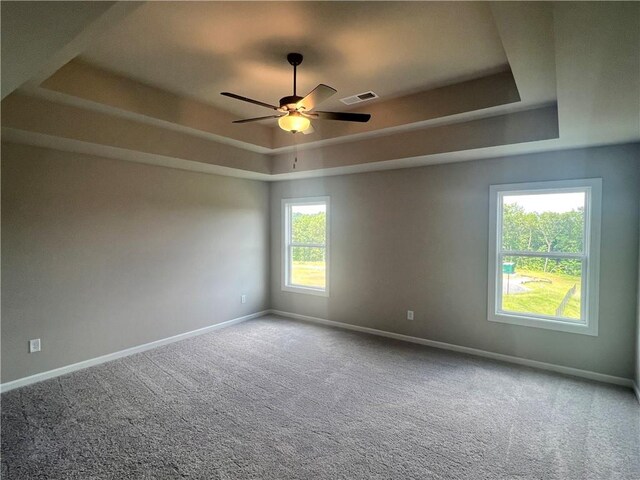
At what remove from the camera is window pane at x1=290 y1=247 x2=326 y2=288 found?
557 cm

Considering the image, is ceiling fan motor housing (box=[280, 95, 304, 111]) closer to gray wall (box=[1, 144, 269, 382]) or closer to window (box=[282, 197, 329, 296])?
gray wall (box=[1, 144, 269, 382])

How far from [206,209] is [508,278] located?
408 centimetres

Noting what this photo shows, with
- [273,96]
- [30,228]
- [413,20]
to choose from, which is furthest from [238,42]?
[30,228]

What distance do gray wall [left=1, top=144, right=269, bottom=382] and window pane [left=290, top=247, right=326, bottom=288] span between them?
95 cm

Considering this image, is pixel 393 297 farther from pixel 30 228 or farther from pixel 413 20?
pixel 30 228

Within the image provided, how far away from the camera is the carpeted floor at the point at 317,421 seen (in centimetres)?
219

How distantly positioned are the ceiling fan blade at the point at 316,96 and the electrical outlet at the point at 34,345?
342cm

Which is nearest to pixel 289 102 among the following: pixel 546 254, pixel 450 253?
pixel 450 253

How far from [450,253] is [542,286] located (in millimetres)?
1035

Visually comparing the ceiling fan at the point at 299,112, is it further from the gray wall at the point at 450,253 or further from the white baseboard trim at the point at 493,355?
the white baseboard trim at the point at 493,355

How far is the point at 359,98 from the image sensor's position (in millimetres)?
3623

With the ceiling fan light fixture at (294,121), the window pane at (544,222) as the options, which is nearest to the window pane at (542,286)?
the window pane at (544,222)

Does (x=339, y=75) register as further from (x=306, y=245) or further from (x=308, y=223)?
(x=306, y=245)

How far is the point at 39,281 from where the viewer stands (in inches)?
133
